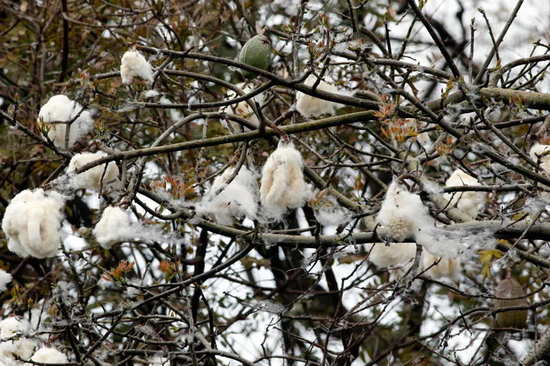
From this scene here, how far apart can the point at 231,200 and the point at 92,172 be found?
0.43 meters

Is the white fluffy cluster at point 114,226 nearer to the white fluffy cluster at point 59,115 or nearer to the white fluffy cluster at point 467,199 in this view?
the white fluffy cluster at point 59,115

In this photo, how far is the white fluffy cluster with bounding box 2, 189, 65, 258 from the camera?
201 centimetres

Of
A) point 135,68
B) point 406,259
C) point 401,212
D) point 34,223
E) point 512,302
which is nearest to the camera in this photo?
point 34,223

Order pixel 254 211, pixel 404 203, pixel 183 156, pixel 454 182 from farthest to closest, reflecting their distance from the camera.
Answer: pixel 183 156 < pixel 454 182 < pixel 254 211 < pixel 404 203

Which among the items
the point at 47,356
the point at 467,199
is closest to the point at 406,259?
the point at 467,199

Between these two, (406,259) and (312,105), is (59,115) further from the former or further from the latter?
(406,259)

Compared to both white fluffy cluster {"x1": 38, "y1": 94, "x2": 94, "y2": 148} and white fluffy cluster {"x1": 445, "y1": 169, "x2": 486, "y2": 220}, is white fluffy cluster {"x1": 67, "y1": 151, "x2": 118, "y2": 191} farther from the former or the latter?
white fluffy cluster {"x1": 445, "y1": 169, "x2": 486, "y2": 220}

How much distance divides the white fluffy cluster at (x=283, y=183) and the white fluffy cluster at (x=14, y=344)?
1120mm

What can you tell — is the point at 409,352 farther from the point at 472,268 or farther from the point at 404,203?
the point at 404,203

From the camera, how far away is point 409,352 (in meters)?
4.83

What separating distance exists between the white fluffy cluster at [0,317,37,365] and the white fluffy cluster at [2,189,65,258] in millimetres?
726

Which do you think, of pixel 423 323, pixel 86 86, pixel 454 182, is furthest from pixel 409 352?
pixel 86 86

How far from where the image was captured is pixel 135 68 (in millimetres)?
2576

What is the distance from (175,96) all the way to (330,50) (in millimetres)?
2187
